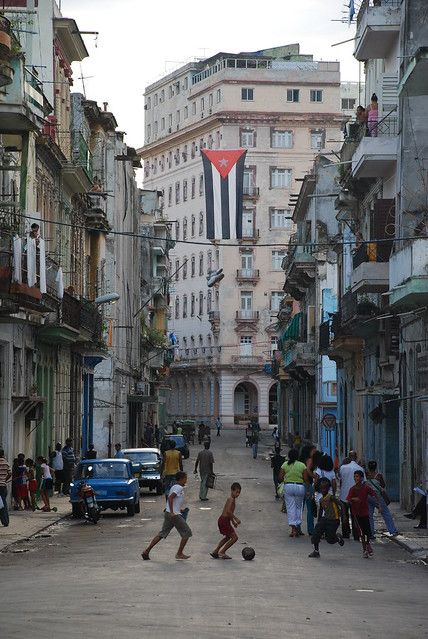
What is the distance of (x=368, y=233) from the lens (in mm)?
46344

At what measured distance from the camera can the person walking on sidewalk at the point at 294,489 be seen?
28.7 meters

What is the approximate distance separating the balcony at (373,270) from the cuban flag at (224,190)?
4.08 meters

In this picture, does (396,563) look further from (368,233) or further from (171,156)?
(171,156)

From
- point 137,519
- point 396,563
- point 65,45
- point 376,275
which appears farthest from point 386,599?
point 65,45

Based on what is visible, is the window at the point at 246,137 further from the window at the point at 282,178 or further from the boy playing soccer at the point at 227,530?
the boy playing soccer at the point at 227,530

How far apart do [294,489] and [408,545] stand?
240 cm

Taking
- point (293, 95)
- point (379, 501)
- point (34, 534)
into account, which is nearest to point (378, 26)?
point (379, 501)

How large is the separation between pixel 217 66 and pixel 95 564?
117m

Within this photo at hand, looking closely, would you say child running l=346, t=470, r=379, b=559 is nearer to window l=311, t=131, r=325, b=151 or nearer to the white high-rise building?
the white high-rise building

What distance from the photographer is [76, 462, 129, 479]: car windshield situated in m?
36.1

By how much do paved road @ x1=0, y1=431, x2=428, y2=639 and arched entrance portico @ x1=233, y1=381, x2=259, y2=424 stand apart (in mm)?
105354

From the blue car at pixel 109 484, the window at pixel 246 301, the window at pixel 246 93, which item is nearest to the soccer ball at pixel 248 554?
the blue car at pixel 109 484

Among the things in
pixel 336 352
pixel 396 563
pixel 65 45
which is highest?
pixel 65 45

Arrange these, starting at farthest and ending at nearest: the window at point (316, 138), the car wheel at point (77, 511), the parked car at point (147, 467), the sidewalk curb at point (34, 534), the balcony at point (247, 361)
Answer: the window at point (316, 138)
the balcony at point (247, 361)
the parked car at point (147, 467)
the car wheel at point (77, 511)
the sidewalk curb at point (34, 534)
